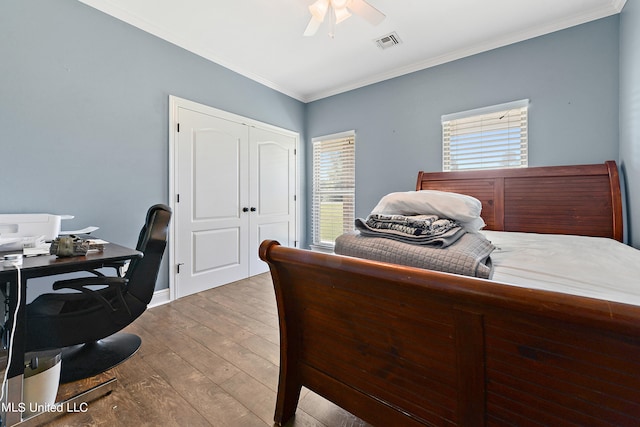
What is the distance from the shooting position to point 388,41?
277 cm

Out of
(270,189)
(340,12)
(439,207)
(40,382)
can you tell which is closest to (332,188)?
(270,189)

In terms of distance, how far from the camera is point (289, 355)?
1212 mm

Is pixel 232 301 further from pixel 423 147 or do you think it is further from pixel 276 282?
pixel 423 147

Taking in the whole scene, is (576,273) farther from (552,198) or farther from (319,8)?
(319,8)

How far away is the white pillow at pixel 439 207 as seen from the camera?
1.30 m

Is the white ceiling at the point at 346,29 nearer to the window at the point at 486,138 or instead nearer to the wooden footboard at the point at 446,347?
the window at the point at 486,138

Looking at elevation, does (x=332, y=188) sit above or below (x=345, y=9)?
below

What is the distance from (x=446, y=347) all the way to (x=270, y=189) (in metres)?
3.30

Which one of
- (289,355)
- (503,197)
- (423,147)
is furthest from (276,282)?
(423,147)

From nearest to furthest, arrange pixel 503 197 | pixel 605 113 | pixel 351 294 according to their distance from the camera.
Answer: pixel 351 294
pixel 605 113
pixel 503 197

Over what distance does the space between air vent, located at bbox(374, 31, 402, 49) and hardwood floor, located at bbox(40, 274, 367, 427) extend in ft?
9.59

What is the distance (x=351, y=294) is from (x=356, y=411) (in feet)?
1.59

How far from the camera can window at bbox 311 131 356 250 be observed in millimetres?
3936

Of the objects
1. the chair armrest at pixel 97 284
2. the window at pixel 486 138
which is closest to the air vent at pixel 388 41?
the window at pixel 486 138
